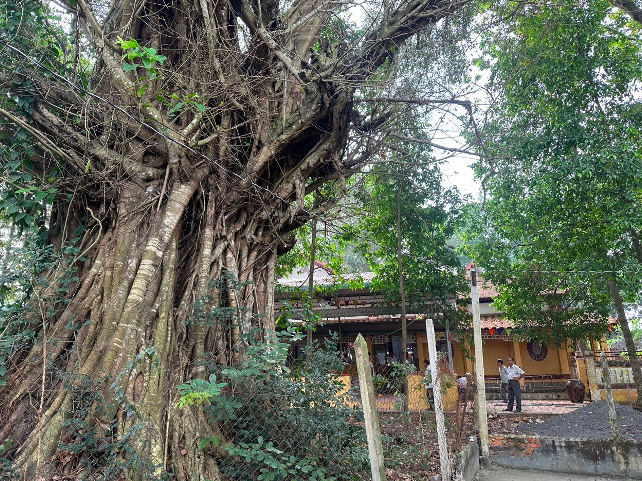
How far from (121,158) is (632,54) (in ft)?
34.8

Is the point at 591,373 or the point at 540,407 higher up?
the point at 591,373

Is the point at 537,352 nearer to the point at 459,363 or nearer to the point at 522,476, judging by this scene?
the point at 459,363

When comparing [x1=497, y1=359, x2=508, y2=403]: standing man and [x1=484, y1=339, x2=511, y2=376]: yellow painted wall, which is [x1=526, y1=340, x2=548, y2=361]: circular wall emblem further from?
[x1=497, y1=359, x2=508, y2=403]: standing man

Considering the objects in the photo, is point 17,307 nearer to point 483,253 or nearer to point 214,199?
point 214,199

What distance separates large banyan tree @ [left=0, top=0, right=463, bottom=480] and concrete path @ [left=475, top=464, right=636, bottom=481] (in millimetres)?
3801

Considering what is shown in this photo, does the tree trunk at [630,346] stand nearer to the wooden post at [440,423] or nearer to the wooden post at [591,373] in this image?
the wooden post at [591,373]

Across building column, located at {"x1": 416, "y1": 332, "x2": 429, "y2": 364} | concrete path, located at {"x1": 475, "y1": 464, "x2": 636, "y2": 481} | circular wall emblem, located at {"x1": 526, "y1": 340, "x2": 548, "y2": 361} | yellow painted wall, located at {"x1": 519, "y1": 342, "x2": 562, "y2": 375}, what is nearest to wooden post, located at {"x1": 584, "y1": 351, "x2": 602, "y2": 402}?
yellow painted wall, located at {"x1": 519, "y1": 342, "x2": 562, "y2": 375}

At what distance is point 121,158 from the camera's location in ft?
17.2

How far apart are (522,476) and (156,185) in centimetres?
629

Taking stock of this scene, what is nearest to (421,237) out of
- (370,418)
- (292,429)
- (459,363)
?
(459,363)

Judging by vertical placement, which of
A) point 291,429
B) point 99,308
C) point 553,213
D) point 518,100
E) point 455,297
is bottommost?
point 291,429

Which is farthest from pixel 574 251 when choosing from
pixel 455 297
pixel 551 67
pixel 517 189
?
pixel 551 67

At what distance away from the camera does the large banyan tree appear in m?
3.99

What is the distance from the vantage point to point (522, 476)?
6.38 m
